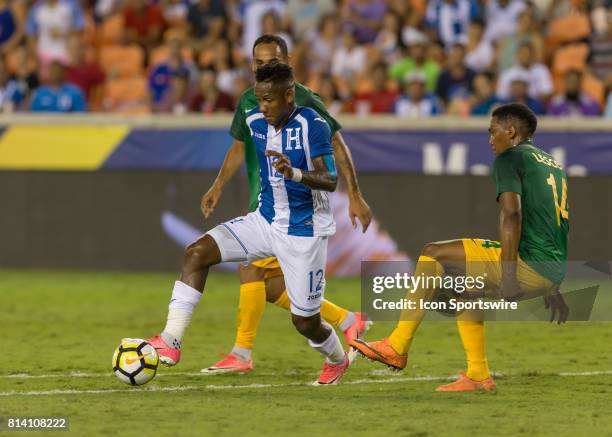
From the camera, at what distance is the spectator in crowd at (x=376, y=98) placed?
17.6 meters

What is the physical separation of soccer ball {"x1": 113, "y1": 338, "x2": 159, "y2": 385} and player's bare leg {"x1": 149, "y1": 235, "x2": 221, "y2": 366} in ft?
0.23

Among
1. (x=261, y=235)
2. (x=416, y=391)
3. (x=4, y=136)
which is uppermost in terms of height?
(x=4, y=136)

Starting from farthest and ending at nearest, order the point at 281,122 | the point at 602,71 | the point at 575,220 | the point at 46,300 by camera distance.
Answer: the point at 602,71 → the point at 575,220 → the point at 46,300 → the point at 281,122

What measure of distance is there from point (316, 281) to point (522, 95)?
8980mm

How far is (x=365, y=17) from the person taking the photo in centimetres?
1978

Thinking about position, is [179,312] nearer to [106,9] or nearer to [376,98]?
[376,98]

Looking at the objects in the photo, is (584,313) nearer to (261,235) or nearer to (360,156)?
(261,235)

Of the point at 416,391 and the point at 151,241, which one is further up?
the point at 151,241

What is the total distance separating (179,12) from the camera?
20.9 metres

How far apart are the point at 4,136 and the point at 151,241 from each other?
7.39 ft

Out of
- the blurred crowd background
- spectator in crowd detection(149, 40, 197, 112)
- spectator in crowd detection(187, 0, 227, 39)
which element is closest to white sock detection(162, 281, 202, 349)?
the blurred crowd background

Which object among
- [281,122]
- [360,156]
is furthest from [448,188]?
[281,122]

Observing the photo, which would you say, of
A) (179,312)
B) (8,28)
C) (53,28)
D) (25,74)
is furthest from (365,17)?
(179,312)

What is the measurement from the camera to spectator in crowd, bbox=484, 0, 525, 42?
19.1 metres
